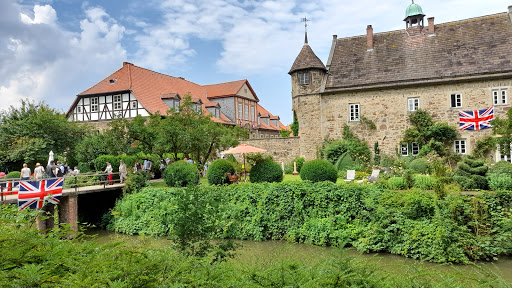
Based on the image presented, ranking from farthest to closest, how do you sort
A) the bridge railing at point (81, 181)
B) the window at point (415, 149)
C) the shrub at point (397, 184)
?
the window at point (415, 149) < the bridge railing at point (81, 181) < the shrub at point (397, 184)

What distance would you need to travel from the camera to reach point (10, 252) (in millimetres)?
3051

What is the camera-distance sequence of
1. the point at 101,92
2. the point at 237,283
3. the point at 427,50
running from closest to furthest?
1. the point at 237,283
2. the point at 427,50
3. the point at 101,92

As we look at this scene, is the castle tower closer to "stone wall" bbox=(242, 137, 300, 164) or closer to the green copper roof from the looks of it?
"stone wall" bbox=(242, 137, 300, 164)

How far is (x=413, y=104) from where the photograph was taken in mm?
23188

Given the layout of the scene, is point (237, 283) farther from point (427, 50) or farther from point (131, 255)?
point (427, 50)

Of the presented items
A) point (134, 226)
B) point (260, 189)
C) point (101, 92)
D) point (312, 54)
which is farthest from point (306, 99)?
point (101, 92)

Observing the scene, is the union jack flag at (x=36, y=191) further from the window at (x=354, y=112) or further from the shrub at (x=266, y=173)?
the window at (x=354, y=112)

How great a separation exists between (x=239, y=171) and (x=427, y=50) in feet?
50.7

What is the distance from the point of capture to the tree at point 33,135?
2544 cm

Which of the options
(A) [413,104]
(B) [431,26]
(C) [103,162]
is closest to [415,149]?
(A) [413,104]

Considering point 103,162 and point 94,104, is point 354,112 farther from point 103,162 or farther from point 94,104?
point 94,104

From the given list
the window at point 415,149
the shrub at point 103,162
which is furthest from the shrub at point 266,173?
the window at point 415,149

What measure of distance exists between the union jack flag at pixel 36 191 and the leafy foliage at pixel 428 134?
2032 centimetres

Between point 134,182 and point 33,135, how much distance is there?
1428 centimetres
